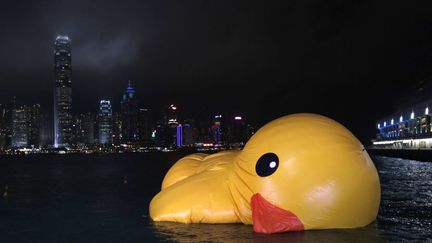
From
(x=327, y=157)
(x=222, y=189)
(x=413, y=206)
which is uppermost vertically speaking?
(x=327, y=157)

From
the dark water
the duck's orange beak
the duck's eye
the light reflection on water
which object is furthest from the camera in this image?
the dark water

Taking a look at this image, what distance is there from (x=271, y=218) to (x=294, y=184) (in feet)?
3.25

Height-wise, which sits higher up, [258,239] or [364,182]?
[364,182]

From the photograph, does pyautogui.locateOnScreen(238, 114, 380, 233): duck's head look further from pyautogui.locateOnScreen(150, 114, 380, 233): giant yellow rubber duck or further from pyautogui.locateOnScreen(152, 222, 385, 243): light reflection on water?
pyautogui.locateOnScreen(152, 222, 385, 243): light reflection on water

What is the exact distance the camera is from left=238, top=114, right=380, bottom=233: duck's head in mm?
11586

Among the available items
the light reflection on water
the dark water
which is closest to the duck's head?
the light reflection on water

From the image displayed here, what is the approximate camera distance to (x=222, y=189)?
502 inches

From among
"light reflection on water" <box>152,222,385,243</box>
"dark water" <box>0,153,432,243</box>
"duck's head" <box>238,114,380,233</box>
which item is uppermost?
"duck's head" <box>238,114,380,233</box>

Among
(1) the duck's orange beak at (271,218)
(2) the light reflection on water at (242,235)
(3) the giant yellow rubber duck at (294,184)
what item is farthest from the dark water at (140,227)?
(3) the giant yellow rubber duck at (294,184)

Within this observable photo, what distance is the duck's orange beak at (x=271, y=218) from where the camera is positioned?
11.7 metres

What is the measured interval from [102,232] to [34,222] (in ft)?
12.2

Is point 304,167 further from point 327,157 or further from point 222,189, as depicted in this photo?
point 222,189

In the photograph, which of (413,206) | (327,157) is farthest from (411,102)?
(327,157)

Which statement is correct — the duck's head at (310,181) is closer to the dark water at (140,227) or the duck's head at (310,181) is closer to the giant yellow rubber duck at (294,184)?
the giant yellow rubber duck at (294,184)
